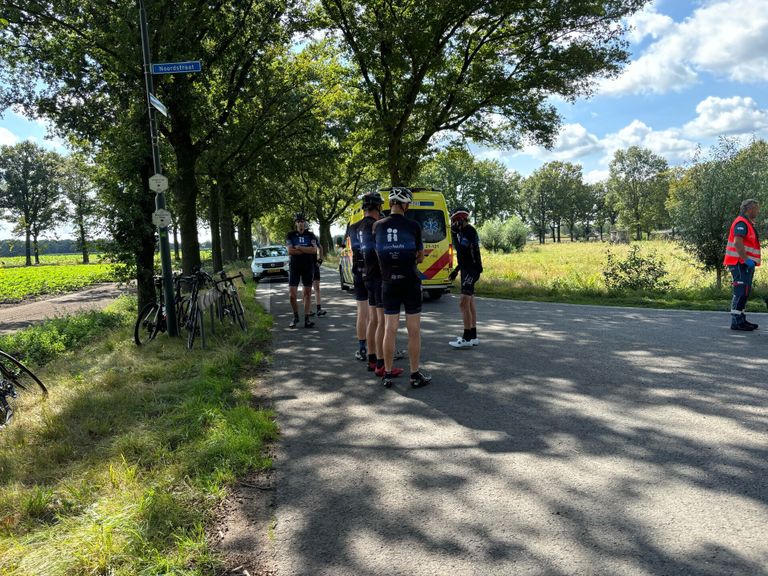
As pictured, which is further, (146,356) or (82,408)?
(146,356)

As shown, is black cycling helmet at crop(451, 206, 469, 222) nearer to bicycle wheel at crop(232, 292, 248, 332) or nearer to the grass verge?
the grass verge

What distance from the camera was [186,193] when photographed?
1574cm

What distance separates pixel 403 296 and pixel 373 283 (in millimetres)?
846

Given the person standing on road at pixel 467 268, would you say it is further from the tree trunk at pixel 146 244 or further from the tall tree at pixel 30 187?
the tall tree at pixel 30 187

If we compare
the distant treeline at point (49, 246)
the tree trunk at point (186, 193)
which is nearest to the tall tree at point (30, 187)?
the distant treeline at point (49, 246)

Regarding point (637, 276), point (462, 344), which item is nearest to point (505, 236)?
point (637, 276)

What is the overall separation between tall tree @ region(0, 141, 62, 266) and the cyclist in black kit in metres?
72.1

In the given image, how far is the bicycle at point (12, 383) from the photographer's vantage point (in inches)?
185

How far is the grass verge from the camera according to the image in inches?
99.2

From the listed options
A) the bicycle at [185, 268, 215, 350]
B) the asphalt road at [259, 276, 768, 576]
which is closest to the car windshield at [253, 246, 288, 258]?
the bicycle at [185, 268, 215, 350]

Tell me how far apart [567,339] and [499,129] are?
47.6 ft

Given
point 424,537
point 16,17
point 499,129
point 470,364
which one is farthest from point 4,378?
point 499,129

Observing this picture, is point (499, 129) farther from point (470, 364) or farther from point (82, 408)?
point (82, 408)

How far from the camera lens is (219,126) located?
16344 millimetres
